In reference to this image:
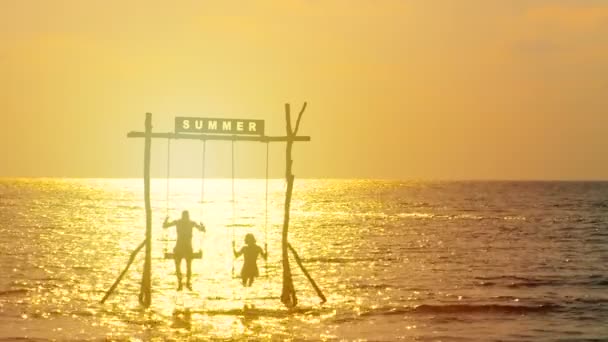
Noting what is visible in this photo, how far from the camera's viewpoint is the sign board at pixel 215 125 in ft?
89.9

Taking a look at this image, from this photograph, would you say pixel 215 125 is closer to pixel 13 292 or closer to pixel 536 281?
pixel 13 292

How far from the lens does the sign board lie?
2739cm

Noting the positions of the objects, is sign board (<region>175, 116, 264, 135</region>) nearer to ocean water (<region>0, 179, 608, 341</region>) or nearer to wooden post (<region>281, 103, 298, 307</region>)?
wooden post (<region>281, 103, 298, 307</region>)

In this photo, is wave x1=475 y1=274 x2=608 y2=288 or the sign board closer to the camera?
the sign board

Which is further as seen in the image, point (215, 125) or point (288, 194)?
point (288, 194)

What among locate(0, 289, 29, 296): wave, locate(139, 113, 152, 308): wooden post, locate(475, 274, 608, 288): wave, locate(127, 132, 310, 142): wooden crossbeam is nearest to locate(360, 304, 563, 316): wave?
locate(139, 113, 152, 308): wooden post

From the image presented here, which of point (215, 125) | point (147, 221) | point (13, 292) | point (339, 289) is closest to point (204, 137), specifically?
point (215, 125)

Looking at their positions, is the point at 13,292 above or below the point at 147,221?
below

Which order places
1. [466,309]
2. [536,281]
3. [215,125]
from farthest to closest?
[536,281]
[466,309]
[215,125]

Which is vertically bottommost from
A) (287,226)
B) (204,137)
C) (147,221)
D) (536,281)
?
(536,281)

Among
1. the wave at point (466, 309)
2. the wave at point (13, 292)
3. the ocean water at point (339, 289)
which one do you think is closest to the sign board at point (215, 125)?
the ocean water at point (339, 289)

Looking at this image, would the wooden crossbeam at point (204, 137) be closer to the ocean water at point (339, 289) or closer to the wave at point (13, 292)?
the ocean water at point (339, 289)

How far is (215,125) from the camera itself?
1082 inches

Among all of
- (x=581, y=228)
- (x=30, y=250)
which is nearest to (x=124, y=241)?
(x=30, y=250)
